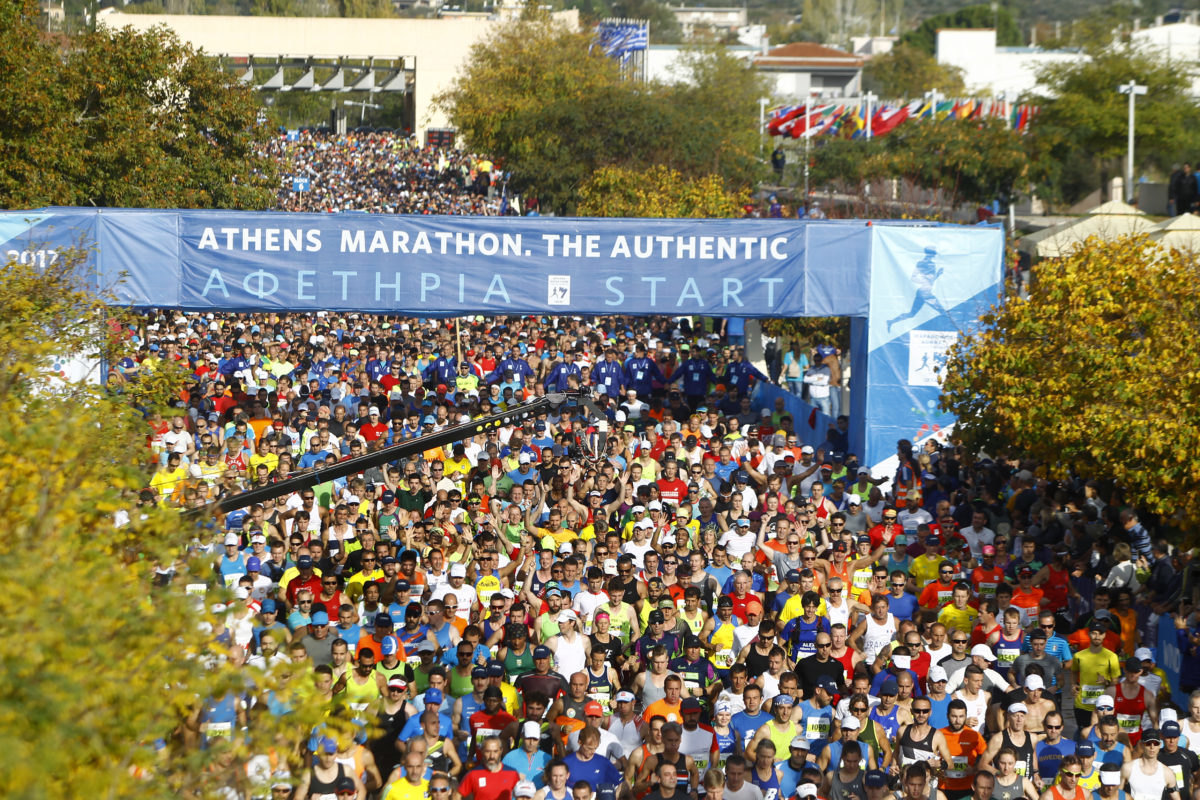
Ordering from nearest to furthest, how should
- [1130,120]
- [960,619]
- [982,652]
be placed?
[982,652] < [960,619] < [1130,120]

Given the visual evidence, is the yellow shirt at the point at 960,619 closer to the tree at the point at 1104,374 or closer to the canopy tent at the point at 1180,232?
the tree at the point at 1104,374

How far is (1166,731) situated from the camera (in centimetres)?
945

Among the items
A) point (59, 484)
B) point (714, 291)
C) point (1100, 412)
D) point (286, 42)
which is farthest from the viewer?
point (286, 42)

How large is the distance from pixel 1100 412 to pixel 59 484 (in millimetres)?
9835

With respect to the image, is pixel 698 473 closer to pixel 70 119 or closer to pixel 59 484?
pixel 59 484

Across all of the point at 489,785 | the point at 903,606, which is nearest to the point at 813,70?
the point at 903,606

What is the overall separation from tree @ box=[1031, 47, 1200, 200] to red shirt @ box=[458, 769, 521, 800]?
170 ft

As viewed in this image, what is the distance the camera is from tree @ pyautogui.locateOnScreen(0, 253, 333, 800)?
450 centimetres

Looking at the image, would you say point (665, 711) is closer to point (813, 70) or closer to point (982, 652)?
point (982, 652)

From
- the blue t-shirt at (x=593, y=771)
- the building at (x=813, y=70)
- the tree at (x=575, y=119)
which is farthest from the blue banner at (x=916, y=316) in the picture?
the building at (x=813, y=70)

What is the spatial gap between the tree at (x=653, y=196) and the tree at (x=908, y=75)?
53.8m

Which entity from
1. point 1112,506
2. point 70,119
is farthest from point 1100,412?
point 70,119

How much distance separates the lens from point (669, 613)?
11219mm

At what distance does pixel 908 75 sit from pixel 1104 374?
8945 centimetres
